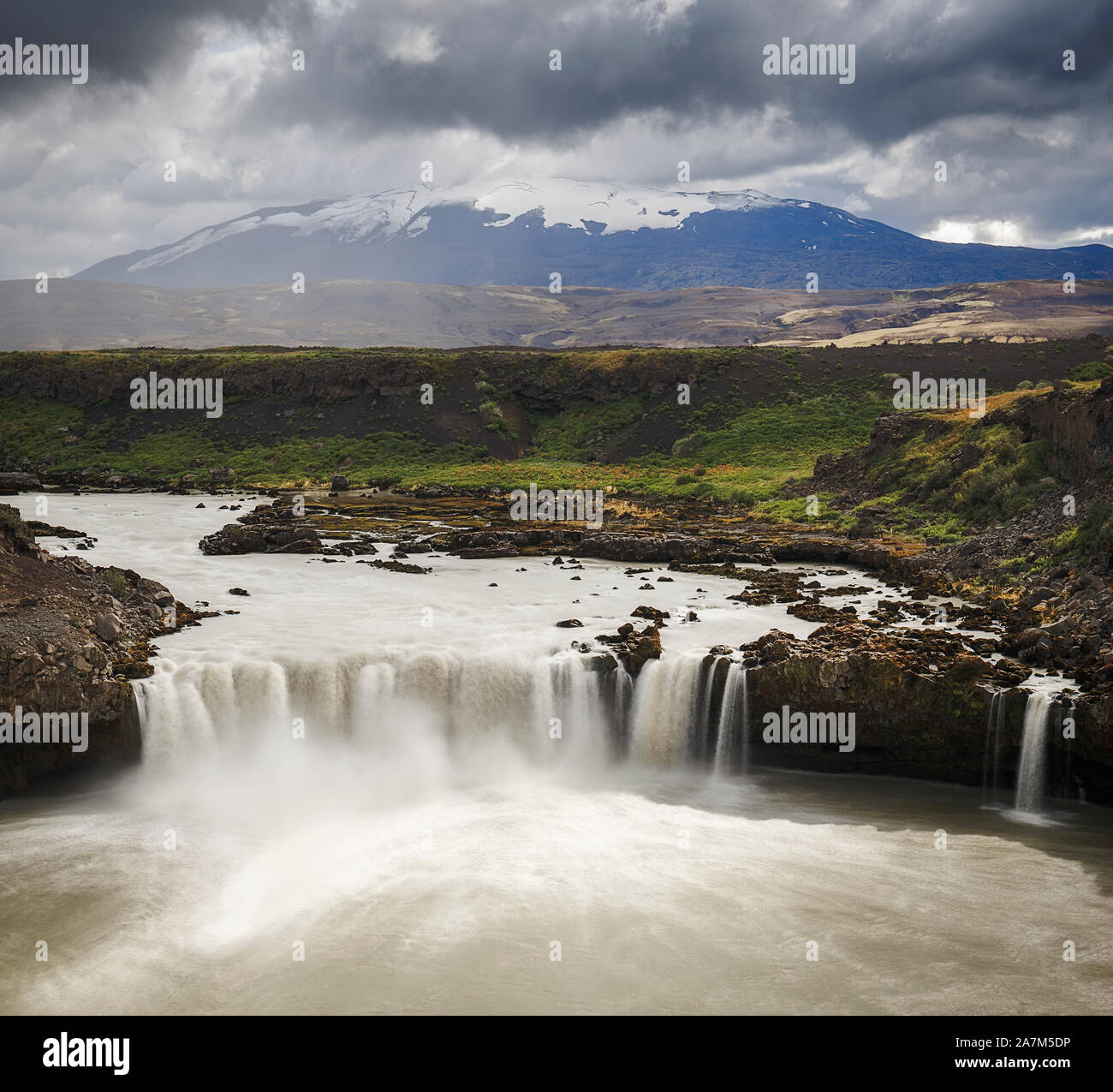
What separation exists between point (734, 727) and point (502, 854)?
22.3 feet

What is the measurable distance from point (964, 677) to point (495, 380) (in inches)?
2559

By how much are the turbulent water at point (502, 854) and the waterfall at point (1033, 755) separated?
41cm

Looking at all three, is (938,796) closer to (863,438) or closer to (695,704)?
(695,704)

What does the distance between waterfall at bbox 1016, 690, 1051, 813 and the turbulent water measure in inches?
16.3

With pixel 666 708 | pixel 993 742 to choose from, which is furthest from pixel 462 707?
pixel 993 742

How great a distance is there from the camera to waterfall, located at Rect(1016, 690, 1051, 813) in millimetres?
19844

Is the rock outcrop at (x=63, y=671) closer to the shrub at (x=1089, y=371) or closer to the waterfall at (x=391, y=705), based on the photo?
the waterfall at (x=391, y=705)

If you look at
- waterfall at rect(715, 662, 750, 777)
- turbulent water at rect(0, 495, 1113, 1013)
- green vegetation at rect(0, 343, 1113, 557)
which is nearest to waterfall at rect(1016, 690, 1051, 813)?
turbulent water at rect(0, 495, 1113, 1013)

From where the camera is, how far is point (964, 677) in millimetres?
20953

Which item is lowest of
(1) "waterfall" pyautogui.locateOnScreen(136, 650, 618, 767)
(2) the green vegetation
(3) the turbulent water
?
(3) the turbulent water

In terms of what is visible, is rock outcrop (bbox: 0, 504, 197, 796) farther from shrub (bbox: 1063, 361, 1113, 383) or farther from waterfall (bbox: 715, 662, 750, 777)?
shrub (bbox: 1063, 361, 1113, 383)

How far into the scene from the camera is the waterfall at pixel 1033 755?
781 inches

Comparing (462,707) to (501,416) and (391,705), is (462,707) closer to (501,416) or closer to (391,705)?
(391,705)

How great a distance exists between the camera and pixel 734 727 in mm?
22203
